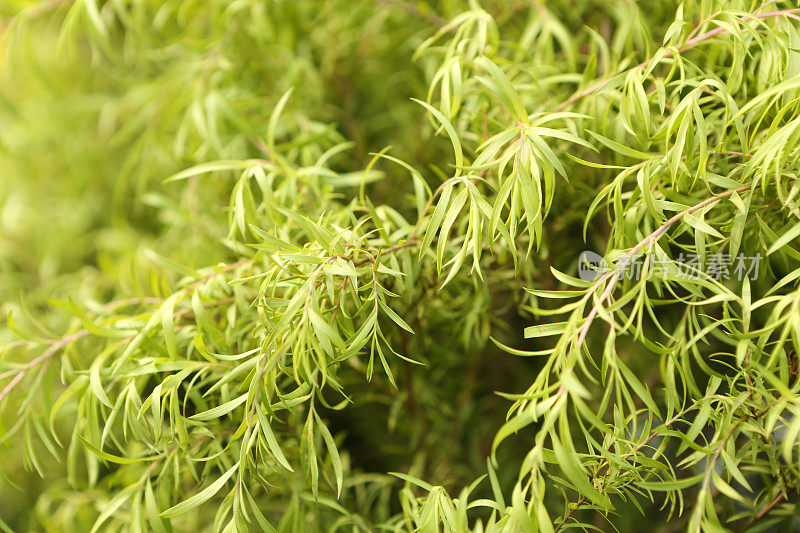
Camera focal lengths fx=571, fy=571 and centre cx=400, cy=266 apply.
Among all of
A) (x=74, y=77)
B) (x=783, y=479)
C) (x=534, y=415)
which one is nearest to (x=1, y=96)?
(x=74, y=77)

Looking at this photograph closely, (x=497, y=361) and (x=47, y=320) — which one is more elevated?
(x=47, y=320)

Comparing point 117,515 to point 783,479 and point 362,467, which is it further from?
point 783,479

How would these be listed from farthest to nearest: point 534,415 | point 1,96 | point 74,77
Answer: point 74,77, point 1,96, point 534,415

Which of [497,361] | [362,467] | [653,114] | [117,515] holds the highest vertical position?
[653,114]

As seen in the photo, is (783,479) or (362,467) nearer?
(783,479)

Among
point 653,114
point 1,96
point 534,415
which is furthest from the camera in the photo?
point 1,96

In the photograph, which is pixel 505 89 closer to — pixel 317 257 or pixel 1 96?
pixel 317 257

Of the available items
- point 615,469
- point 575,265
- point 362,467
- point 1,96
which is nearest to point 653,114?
point 575,265
